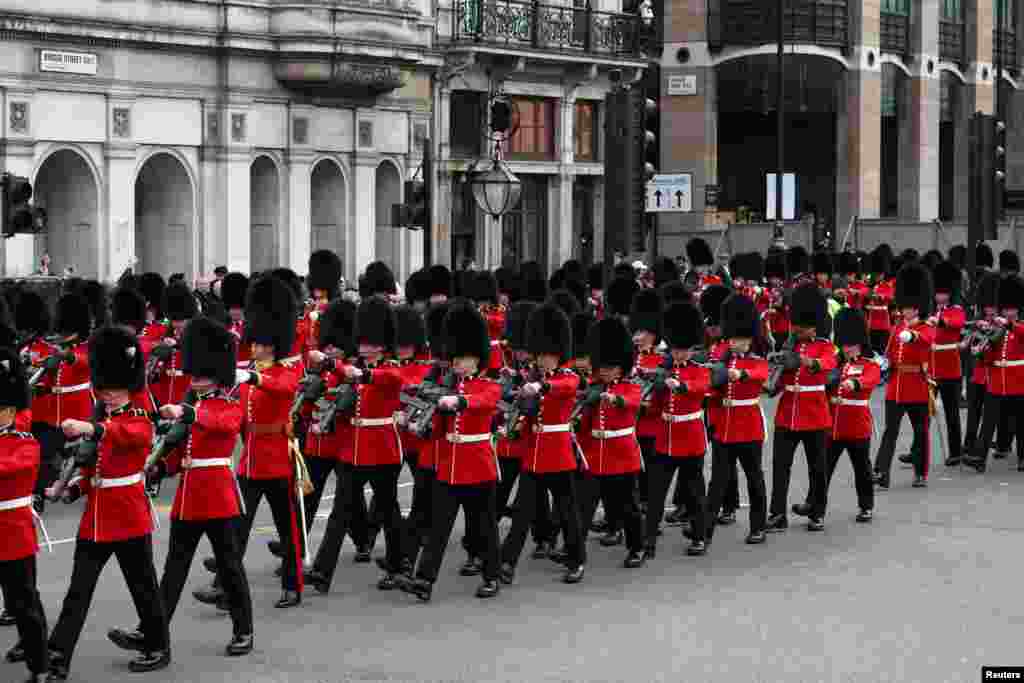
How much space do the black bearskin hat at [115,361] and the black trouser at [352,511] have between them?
2.18 metres

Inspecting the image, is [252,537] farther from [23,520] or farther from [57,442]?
[23,520]

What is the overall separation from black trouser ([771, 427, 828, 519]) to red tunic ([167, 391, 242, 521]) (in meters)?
5.27

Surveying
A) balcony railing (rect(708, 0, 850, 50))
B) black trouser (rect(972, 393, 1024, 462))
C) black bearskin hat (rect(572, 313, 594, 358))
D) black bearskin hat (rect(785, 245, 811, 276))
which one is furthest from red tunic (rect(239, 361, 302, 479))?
balcony railing (rect(708, 0, 850, 50))

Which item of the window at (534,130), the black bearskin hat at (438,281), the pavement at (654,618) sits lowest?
the pavement at (654,618)

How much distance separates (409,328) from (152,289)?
573cm

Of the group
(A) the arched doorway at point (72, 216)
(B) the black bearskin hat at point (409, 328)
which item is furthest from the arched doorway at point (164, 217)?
(B) the black bearskin hat at point (409, 328)

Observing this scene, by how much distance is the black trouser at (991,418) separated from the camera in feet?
60.5

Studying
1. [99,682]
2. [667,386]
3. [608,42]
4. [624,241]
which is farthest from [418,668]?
[608,42]

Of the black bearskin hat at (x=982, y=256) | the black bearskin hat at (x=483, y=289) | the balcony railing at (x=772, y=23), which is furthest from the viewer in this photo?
the balcony railing at (x=772, y=23)

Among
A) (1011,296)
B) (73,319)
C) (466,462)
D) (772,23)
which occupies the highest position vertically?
(772,23)

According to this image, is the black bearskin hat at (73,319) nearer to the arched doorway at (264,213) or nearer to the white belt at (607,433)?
the white belt at (607,433)

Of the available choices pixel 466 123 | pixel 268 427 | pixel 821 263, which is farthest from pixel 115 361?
pixel 466 123

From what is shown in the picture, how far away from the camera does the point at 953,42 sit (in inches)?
2138

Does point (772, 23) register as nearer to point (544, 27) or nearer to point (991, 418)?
point (544, 27)
